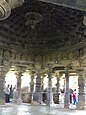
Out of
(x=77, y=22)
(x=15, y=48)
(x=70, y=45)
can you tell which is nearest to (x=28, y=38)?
(x=15, y=48)

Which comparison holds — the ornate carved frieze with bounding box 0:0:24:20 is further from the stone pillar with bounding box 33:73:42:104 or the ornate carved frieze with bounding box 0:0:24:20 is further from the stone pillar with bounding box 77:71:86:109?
the stone pillar with bounding box 33:73:42:104

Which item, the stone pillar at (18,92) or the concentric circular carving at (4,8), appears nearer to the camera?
the concentric circular carving at (4,8)

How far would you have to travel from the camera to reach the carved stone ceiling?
14.7m

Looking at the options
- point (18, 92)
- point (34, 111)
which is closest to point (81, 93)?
point (34, 111)

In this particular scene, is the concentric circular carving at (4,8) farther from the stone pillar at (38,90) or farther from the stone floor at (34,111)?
the stone pillar at (38,90)

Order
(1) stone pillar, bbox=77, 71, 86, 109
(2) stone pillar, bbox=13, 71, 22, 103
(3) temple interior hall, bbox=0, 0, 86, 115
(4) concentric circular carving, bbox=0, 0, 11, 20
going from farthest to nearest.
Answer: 1. (2) stone pillar, bbox=13, 71, 22, 103
2. (1) stone pillar, bbox=77, 71, 86, 109
3. (3) temple interior hall, bbox=0, 0, 86, 115
4. (4) concentric circular carving, bbox=0, 0, 11, 20

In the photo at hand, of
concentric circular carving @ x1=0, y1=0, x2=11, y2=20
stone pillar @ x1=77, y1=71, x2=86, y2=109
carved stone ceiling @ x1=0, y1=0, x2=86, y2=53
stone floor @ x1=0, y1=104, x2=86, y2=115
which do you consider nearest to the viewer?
concentric circular carving @ x1=0, y1=0, x2=11, y2=20

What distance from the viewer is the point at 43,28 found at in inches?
699

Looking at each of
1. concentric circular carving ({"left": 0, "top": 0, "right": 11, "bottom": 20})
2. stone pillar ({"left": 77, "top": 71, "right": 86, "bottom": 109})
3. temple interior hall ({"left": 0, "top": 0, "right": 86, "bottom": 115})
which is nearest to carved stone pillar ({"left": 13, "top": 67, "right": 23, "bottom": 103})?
temple interior hall ({"left": 0, "top": 0, "right": 86, "bottom": 115})

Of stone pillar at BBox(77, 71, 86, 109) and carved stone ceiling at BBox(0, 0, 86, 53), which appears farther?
stone pillar at BBox(77, 71, 86, 109)

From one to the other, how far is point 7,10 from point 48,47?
43.3 feet

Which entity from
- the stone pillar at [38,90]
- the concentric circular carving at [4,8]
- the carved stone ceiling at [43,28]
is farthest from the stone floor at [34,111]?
the stone pillar at [38,90]

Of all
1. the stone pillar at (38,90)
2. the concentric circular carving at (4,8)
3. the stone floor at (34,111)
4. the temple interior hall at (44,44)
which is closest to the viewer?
the concentric circular carving at (4,8)

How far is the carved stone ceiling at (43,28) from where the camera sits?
14.7 meters
